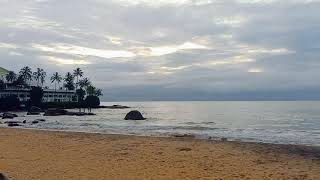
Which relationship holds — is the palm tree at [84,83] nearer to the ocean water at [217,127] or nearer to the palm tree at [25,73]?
the palm tree at [25,73]

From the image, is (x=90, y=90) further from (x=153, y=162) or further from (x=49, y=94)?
(x=153, y=162)

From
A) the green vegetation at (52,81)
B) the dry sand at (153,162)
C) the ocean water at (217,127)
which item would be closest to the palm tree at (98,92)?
the green vegetation at (52,81)

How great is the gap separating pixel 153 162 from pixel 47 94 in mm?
142941

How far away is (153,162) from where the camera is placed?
1684 centimetres

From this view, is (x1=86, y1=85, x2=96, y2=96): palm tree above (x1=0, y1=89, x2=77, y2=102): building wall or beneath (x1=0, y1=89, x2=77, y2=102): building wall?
above

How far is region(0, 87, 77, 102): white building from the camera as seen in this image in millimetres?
135750

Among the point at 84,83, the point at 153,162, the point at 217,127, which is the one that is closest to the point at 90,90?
the point at 84,83

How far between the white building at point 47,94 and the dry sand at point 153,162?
11984 centimetres

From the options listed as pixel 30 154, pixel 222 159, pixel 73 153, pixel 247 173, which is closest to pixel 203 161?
pixel 222 159

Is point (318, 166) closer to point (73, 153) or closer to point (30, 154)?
point (73, 153)

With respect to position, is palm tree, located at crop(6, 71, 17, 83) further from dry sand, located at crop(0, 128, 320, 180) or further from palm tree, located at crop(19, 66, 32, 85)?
dry sand, located at crop(0, 128, 320, 180)

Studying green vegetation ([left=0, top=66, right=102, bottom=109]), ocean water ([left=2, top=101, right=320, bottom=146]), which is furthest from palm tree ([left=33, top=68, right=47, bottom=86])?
ocean water ([left=2, top=101, right=320, bottom=146])

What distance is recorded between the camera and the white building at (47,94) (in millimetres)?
135750

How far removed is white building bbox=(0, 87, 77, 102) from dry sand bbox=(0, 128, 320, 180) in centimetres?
11984
